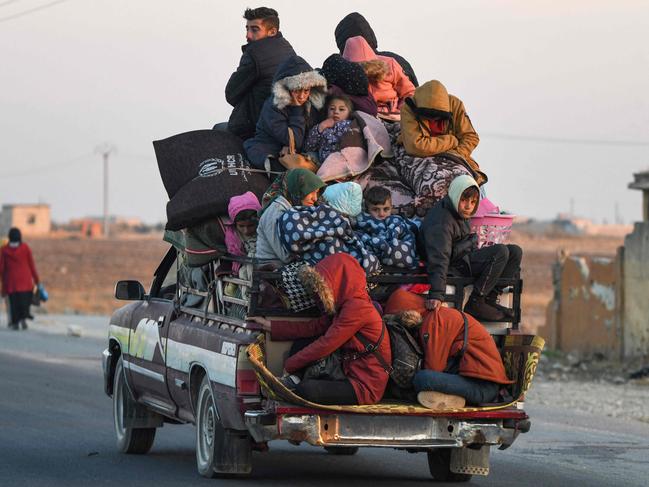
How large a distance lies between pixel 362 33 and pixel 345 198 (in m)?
3.80

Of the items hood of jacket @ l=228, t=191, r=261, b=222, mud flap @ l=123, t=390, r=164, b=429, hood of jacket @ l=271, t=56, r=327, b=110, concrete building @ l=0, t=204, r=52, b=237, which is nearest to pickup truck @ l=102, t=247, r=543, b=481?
hood of jacket @ l=228, t=191, r=261, b=222

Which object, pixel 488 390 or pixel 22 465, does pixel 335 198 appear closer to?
pixel 488 390

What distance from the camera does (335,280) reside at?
923 cm

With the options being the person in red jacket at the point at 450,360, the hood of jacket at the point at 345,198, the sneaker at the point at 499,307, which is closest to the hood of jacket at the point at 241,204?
the hood of jacket at the point at 345,198

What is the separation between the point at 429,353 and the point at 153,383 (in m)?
2.86

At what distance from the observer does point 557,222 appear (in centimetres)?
16475

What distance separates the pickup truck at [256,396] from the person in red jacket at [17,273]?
17477mm

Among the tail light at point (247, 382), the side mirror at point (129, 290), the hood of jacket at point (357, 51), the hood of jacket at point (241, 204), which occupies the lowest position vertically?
the tail light at point (247, 382)

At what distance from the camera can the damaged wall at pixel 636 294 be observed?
23.3m

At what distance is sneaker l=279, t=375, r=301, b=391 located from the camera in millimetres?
9133

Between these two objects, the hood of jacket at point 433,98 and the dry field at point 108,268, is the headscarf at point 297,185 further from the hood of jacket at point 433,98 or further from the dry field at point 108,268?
the dry field at point 108,268

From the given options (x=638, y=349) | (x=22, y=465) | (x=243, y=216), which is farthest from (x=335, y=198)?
(x=638, y=349)

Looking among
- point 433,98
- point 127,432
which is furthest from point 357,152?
point 127,432

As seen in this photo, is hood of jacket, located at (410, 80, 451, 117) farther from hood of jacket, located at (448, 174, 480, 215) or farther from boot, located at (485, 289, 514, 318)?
boot, located at (485, 289, 514, 318)
